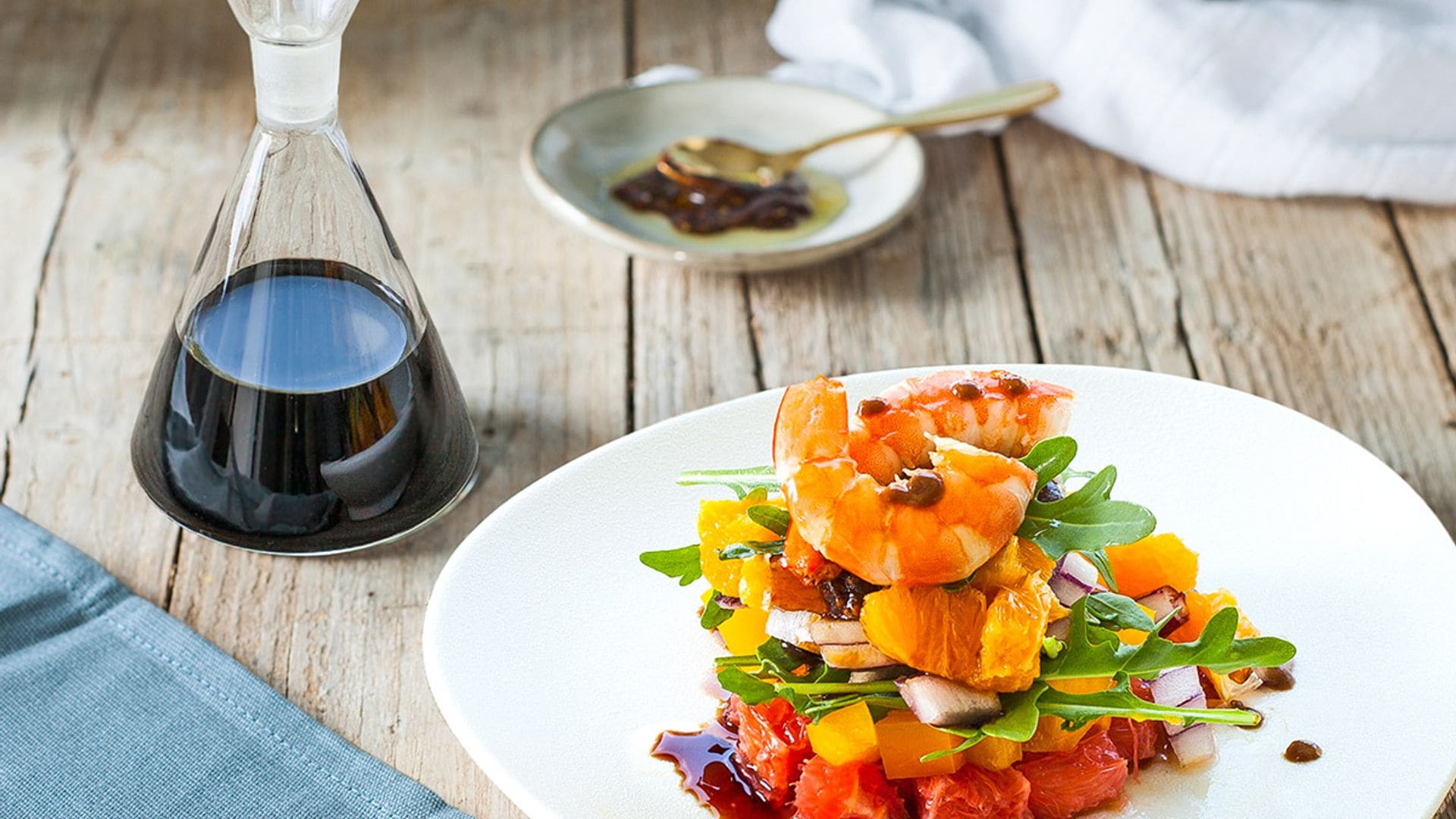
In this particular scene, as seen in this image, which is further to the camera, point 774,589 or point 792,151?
point 792,151

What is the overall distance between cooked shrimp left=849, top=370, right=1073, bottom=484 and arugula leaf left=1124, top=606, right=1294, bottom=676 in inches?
7.2

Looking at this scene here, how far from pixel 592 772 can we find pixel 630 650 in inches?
5.8

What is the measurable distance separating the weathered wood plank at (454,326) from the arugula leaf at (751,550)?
314 mm

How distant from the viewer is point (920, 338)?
1.93 m

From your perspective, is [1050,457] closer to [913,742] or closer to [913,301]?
[913,742]

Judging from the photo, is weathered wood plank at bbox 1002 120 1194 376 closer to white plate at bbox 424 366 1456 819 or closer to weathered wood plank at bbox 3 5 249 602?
white plate at bbox 424 366 1456 819

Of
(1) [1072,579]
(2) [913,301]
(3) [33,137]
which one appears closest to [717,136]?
(2) [913,301]

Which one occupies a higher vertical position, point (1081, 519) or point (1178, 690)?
point (1081, 519)

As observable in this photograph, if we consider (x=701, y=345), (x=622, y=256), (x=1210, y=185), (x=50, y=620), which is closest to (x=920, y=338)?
(x=701, y=345)

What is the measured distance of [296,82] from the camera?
1.35 m

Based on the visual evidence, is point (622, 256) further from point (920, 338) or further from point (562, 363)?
point (920, 338)

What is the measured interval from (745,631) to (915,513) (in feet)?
0.74

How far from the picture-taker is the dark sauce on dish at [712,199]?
81.0 inches

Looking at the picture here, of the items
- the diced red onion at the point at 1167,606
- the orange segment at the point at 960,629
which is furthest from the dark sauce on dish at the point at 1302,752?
the orange segment at the point at 960,629
